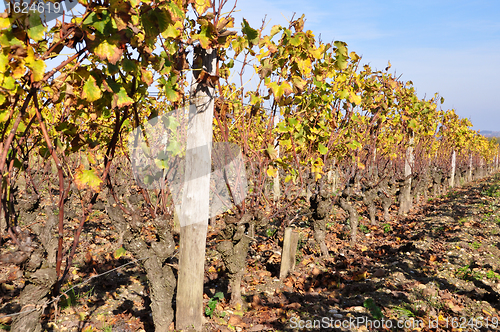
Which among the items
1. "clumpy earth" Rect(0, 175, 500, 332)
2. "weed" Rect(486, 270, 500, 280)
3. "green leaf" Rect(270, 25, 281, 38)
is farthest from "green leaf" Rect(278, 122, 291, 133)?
"weed" Rect(486, 270, 500, 280)

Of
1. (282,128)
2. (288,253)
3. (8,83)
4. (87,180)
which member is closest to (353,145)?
(282,128)

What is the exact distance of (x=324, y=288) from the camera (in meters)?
4.85

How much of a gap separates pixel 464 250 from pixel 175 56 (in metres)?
6.13

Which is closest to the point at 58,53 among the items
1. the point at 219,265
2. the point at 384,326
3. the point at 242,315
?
the point at 242,315

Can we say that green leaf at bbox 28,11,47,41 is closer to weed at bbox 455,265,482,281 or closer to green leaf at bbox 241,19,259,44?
green leaf at bbox 241,19,259,44

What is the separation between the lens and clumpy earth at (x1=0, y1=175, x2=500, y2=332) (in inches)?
139

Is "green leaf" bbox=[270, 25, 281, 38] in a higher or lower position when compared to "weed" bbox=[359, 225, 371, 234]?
higher

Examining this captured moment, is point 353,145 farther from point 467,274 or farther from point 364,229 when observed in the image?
point 364,229

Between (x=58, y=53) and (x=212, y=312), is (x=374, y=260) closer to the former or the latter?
(x=212, y=312)

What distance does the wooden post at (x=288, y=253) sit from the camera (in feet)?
16.6

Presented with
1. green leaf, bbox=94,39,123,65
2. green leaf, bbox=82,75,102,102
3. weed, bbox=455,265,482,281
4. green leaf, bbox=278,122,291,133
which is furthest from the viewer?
weed, bbox=455,265,482,281

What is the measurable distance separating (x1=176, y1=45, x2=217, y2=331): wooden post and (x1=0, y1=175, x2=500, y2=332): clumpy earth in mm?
414

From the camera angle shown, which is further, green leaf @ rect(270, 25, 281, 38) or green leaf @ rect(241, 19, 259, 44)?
green leaf @ rect(270, 25, 281, 38)

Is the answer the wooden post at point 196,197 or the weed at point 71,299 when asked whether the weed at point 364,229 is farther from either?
the weed at point 71,299
